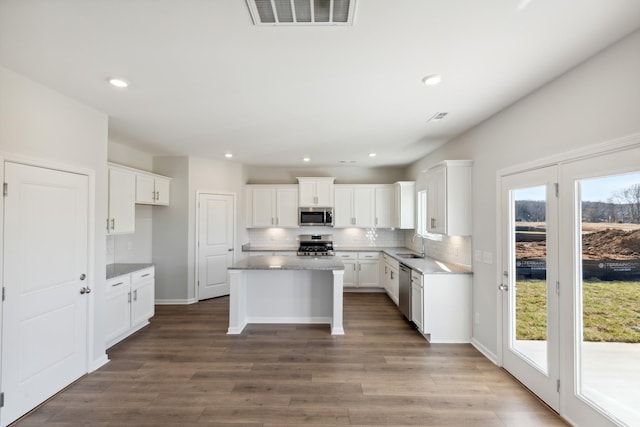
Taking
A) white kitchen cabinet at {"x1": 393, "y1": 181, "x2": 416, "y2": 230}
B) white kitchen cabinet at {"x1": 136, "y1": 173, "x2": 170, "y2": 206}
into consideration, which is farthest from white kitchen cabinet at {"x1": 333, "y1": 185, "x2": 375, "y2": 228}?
white kitchen cabinet at {"x1": 136, "y1": 173, "x2": 170, "y2": 206}

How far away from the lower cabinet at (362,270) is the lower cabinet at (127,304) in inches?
134

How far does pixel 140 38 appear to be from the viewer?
70.6 inches

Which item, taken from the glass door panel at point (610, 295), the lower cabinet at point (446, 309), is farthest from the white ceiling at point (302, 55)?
the lower cabinet at point (446, 309)

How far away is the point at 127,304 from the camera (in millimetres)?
3635

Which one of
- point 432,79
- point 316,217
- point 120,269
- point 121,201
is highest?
point 432,79

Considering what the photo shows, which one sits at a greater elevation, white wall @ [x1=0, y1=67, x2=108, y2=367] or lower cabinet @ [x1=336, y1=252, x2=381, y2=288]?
white wall @ [x1=0, y1=67, x2=108, y2=367]

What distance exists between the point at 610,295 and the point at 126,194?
518 centimetres

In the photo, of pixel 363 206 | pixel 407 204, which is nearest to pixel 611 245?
pixel 407 204

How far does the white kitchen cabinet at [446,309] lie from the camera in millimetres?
3578

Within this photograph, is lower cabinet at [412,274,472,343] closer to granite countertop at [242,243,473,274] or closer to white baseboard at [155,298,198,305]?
granite countertop at [242,243,473,274]

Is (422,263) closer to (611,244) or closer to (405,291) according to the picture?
(405,291)

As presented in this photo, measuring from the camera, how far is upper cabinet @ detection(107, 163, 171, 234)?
3.64 meters

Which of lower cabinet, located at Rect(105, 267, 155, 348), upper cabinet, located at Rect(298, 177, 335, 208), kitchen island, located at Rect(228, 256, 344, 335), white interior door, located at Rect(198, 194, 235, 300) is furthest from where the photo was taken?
upper cabinet, located at Rect(298, 177, 335, 208)

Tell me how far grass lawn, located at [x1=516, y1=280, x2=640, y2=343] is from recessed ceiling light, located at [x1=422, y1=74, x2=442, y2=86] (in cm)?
192
